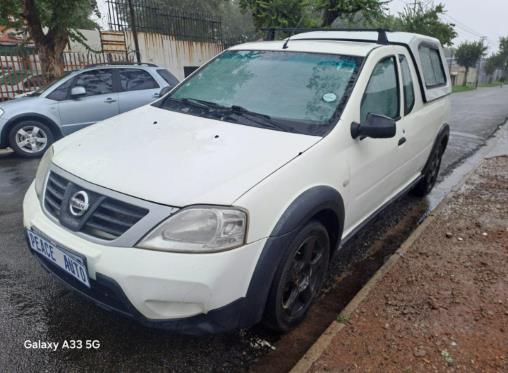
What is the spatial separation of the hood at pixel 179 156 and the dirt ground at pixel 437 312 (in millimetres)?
1167

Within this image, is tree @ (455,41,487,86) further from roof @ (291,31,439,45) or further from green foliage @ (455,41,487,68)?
roof @ (291,31,439,45)

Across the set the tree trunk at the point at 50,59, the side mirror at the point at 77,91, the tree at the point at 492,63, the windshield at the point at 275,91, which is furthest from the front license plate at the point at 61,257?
the tree at the point at 492,63

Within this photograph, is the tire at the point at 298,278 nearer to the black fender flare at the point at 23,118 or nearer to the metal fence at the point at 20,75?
the black fender flare at the point at 23,118

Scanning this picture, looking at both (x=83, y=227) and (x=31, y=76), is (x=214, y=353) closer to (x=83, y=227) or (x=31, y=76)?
(x=83, y=227)

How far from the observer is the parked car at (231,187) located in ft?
6.27

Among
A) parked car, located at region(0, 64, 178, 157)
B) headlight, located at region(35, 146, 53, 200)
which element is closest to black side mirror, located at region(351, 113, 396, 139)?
headlight, located at region(35, 146, 53, 200)

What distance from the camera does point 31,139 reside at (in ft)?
22.6

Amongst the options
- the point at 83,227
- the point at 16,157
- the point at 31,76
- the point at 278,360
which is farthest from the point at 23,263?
the point at 31,76

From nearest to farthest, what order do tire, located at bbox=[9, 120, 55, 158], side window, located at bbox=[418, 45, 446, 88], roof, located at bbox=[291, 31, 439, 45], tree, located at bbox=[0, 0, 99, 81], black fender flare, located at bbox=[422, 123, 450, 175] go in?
roof, located at bbox=[291, 31, 439, 45] < side window, located at bbox=[418, 45, 446, 88] < black fender flare, located at bbox=[422, 123, 450, 175] < tire, located at bbox=[9, 120, 55, 158] < tree, located at bbox=[0, 0, 99, 81]

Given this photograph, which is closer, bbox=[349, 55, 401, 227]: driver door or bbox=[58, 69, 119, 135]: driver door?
bbox=[349, 55, 401, 227]: driver door

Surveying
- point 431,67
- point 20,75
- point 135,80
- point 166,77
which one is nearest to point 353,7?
point 166,77

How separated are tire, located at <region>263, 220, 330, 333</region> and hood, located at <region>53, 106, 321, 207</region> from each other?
51cm

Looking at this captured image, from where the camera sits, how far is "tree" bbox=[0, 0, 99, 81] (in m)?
9.55

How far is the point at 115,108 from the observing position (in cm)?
737
